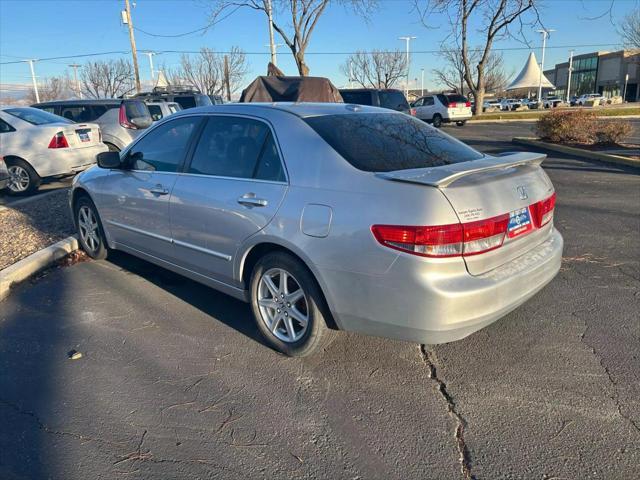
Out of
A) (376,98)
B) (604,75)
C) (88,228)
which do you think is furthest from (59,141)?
(604,75)

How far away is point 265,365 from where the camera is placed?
134 inches

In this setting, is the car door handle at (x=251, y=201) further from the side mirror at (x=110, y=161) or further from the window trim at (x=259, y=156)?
the side mirror at (x=110, y=161)

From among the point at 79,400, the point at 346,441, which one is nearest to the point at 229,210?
the point at 79,400

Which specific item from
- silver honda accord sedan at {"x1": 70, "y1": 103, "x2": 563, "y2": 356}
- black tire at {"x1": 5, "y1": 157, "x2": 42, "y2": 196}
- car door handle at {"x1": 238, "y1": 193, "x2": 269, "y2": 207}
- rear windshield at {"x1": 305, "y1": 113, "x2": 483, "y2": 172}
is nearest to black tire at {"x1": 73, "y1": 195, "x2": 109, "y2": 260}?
silver honda accord sedan at {"x1": 70, "y1": 103, "x2": 563, "y2": 356}

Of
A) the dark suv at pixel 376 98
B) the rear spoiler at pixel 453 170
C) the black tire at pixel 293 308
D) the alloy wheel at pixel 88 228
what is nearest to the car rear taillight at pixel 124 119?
the alloy wheel at pixel 88 228

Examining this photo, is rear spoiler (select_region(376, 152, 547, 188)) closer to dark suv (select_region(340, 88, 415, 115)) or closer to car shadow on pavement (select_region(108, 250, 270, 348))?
car shadow on pavement (select_region(108, 250, 270, 348))

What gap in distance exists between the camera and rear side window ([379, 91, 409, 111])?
1777cm

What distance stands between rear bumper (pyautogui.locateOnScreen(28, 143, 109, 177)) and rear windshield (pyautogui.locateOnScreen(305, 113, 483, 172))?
7370mm

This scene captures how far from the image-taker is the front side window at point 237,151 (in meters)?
3.50

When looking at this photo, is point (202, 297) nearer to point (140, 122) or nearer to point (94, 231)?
point (94, 231)

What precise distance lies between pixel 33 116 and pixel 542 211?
31.2ft

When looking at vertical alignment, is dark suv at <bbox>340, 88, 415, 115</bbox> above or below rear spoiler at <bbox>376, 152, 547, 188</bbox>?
above

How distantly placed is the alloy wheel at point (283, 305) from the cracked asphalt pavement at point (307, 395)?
19 centimetres

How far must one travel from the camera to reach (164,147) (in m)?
4.44
